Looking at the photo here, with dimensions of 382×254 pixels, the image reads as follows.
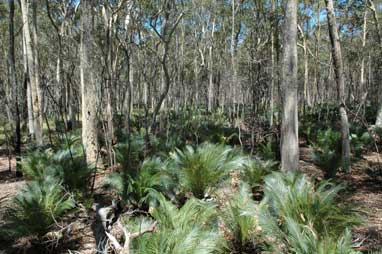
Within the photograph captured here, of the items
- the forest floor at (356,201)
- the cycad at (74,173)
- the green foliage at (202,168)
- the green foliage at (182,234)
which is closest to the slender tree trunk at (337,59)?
the forest floor at (356,201)

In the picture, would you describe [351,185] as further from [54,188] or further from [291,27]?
[54,188]

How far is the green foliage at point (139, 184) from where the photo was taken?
5535 millimetres

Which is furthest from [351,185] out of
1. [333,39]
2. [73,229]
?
[73,229]

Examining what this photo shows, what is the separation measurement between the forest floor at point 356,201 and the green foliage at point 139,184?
0.62 m

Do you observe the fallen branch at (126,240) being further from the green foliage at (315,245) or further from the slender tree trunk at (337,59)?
the slender tree trunk at (337,59)

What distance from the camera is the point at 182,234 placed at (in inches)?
140

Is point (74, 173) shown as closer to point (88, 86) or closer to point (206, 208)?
point (88, 86)

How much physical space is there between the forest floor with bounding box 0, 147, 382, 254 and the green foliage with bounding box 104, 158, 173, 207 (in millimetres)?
622

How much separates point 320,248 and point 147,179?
10.6ft

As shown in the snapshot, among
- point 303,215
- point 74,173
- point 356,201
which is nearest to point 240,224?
point 303,215

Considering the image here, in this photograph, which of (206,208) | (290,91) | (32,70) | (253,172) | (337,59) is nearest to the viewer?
(206,208)

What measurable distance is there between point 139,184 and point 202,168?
1105 millimetres

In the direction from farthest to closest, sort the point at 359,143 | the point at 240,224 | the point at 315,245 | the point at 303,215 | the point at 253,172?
the point at 359,143 < the point at 253,172 < the point at 240,224 < the point at 303,215 < the point at 315,245

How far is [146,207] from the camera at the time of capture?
Result: 219 inches
